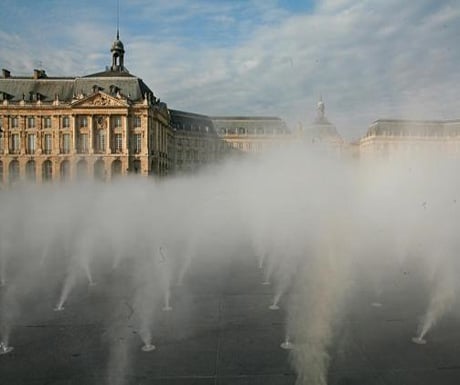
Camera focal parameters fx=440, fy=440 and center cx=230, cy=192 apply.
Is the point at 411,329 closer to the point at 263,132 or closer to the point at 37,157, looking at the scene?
the point at 37,157

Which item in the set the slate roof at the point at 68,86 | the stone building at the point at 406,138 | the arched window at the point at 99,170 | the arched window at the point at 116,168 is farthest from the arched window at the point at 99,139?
the stone building at the point at 406,138

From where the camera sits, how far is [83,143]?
71.2 m

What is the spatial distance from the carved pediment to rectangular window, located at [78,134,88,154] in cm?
505

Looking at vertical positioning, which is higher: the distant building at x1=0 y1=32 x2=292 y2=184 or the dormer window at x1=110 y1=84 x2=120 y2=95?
the dormer window at x1=110 y1=84 x2=120 y2=95

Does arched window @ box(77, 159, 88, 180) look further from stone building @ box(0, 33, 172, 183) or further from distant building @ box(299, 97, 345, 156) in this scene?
distant building @ box(299, 97, 345, 156)

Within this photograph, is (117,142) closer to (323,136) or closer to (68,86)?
(68,86)

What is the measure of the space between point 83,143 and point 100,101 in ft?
24.2

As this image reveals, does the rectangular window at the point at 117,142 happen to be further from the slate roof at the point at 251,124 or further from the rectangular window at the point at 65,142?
the slate roof at the point at 251,124

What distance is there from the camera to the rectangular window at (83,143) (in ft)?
233

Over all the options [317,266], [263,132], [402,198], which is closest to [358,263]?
[317,266]

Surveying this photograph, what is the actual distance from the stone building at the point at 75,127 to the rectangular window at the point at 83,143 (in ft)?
0.25

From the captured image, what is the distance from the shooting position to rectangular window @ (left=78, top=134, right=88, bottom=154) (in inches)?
2793

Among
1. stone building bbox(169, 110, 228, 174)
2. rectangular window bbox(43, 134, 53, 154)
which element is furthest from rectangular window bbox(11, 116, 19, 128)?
stone building bbox(169, 110, 228, 174)

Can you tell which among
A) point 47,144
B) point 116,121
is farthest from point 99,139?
point 47,144
